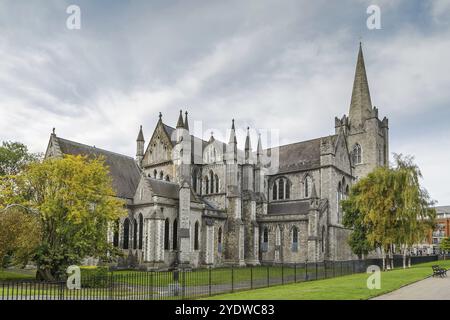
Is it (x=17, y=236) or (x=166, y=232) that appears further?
(x=166, y=232)

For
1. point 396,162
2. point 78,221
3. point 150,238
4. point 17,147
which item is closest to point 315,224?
point 396,162

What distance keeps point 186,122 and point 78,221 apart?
26304 mm

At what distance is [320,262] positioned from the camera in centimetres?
4697

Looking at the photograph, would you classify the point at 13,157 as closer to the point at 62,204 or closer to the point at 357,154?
the point at 62,204

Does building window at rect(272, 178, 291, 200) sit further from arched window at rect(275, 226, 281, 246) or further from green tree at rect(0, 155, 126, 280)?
green tree at rect(0, 155, 126, 280)

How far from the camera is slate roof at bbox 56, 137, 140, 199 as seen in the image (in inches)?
1694

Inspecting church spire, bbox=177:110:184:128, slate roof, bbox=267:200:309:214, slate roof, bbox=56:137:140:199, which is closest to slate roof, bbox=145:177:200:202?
slate roof, bbox=56:137:140:199

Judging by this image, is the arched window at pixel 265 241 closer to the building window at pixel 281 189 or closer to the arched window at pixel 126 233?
the building window at pixel 281 189

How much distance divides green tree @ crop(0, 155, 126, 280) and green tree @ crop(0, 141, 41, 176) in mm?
23468

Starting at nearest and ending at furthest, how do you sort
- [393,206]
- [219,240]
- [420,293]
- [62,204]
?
[420,293], [62,204], [393,206], [219,240]

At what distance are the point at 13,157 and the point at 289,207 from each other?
34943 millimetres

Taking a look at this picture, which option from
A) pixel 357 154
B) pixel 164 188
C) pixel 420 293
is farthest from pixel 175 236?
pixel 357 154

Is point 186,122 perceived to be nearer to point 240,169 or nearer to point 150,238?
point 240,169

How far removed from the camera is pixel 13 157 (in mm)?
51594
